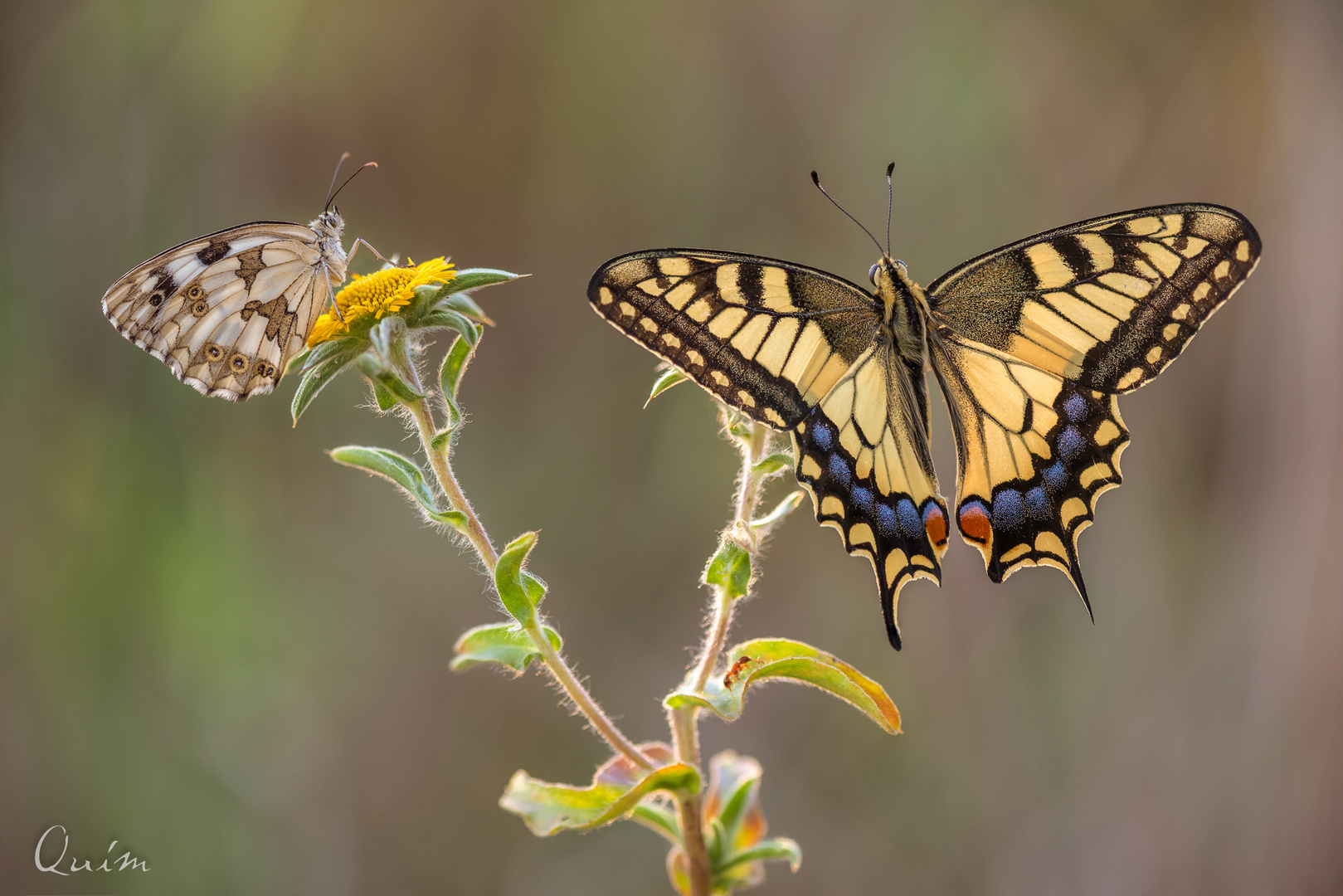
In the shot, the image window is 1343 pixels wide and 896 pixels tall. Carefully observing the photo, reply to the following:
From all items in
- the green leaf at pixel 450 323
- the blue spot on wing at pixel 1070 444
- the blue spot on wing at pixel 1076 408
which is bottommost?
the green leaf at pixel 450 323

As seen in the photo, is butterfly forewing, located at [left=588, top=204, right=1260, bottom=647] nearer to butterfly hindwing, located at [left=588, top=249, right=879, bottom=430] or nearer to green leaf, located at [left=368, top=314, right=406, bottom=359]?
butterfly hindwing, located at [left=588, top=249, right=879, bottom=430]

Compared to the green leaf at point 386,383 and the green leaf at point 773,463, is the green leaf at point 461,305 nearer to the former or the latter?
the green leaf at point 386,383

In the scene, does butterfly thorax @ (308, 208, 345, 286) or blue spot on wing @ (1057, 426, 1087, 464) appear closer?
blue spot on wing @ (1057, 426, 1087, 464)

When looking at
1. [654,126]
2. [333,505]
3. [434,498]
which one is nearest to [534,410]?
[333,505]

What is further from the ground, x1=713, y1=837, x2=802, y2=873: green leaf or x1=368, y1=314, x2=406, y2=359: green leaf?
x1=368, y1=314, x2=406, y2=359: green leaf

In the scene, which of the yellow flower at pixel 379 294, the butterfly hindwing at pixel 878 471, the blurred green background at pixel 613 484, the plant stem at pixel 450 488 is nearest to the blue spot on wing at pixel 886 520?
the butterfly hindwing at pixel 878 471

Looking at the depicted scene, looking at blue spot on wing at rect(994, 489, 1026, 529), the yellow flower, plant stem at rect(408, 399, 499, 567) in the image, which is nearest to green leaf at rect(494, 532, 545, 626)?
plant stem at rect(408, 399, 499, 567)

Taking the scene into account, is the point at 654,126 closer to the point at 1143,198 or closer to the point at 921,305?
the point at 1143,198
